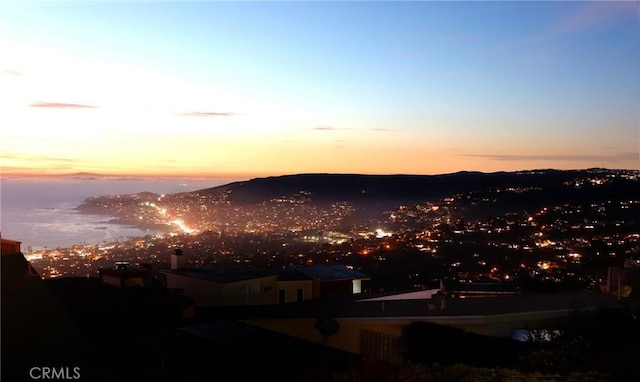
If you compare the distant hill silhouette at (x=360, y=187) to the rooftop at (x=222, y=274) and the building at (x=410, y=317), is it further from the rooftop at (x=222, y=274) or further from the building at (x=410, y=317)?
the building at (x=410, y=317)

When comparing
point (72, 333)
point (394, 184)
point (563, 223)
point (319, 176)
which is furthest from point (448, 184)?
point (72, 333)

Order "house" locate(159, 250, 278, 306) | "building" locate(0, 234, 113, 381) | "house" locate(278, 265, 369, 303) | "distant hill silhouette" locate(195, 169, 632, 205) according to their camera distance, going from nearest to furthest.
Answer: "building" locate(0, 234, 113, 381)
"house" locate(159, 250, 278, 306)
"house" locate(278, 265, 369, 303)
"distant hill silhouette" locate(195, 169, 632, 205)

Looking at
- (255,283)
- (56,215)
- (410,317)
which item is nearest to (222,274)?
(255,283)

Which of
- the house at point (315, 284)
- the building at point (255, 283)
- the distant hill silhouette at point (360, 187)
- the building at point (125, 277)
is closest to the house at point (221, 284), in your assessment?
the building at point (255, 283)

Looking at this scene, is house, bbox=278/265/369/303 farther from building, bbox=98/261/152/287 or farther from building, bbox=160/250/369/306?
building, bbox=98/261/152/287

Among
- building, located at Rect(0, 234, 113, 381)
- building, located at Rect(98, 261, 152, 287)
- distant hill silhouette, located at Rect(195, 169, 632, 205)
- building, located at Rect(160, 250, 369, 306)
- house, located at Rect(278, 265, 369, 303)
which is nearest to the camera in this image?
building, located at Rect(0, 234, 113, 381)

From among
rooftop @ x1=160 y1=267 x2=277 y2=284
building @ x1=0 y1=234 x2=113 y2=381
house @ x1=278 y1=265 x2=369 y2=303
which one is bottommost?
house @ x1=278 y1=265 x2=369 y2=303

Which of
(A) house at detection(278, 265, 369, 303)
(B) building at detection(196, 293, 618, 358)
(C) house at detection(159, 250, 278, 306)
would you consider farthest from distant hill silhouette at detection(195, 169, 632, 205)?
(B) building at detection(196, 293, 618, 358)

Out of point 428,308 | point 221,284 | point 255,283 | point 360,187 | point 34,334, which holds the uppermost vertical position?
point 360,187

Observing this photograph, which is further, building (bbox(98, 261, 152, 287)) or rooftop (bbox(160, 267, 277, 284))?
rooftop (bbox(160, 267, 277, 284))

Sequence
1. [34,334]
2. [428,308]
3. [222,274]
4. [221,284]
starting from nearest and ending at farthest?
[34,334] → [428,308] → [221,284] → [222,274]

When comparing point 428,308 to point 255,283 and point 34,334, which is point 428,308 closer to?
point 34,334
